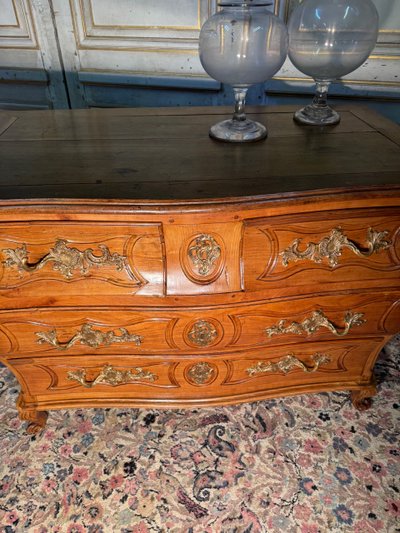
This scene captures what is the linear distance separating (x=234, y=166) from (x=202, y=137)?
225mm

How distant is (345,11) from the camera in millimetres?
1126

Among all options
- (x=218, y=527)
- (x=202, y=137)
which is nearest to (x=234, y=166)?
(x=202, y=137)

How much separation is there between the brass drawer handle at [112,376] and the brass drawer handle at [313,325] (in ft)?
1.30

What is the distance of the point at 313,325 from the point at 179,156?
60cm

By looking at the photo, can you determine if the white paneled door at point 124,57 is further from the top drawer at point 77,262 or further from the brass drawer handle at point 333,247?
the top drawer at point 77,262

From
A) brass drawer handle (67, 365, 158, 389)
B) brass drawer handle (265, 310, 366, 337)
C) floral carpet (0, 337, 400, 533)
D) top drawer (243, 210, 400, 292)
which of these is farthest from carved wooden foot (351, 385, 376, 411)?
brass drawer handle (67, 365, 158, 389)

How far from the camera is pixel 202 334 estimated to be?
3.50 feet

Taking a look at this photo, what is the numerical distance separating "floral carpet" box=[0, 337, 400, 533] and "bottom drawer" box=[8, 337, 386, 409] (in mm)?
157

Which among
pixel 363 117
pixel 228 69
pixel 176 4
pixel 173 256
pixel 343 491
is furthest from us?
pixel 176 4

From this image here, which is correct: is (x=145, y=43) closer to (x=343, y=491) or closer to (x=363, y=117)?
(x=363, y=117)

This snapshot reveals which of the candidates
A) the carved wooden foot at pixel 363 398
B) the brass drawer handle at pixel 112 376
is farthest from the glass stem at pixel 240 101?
the carved wooden foot at pixel 363 398

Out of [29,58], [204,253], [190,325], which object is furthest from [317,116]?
[29,58]

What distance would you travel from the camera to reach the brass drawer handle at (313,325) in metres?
1.08

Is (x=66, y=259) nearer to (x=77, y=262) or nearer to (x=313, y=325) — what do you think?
(x=77, y=262)
